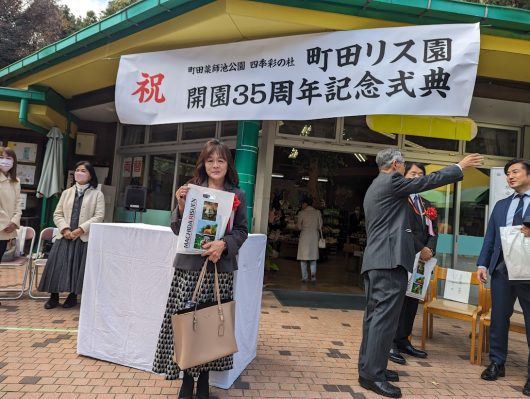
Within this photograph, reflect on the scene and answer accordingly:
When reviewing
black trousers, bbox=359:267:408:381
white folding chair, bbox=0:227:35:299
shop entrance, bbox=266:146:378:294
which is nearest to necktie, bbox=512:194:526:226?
black trousers, bbox=359:267:408:381

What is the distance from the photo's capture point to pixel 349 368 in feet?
10.4

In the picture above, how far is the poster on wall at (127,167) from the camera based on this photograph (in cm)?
837

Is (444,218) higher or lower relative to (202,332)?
higher

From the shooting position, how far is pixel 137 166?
8148 mm

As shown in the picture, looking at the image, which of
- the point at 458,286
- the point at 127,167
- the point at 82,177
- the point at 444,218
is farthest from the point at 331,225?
the point at 82,177

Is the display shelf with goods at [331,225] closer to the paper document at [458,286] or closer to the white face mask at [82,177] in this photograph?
the paper document at [458,286]

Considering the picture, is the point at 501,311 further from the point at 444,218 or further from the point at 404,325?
the point at 444,218

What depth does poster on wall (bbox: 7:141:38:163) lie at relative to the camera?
8430 millimetres

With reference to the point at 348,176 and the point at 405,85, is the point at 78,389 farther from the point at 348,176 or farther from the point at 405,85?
the point at 348,176

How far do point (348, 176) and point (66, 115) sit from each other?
27.3 feet

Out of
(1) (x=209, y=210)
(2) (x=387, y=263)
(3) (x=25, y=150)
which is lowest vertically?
(2) (x=387, y=263)

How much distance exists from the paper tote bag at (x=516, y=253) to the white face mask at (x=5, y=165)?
4.85 m

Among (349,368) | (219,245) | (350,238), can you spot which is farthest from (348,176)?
(219,245)

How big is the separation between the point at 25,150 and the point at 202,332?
327 inches
